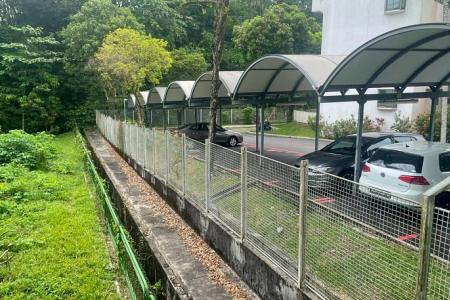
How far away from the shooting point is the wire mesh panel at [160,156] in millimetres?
10120

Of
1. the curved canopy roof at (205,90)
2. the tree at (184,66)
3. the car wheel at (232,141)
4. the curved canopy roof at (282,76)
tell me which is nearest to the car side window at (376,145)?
the curved canopy roof at (282,76)

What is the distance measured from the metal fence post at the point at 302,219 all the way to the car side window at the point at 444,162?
14.0 feet

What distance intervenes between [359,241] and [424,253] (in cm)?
85

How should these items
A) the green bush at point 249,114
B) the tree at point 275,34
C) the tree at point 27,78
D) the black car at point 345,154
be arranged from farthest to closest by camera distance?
1. the green bush at point 249,114
2. the tree at point 275,34
3. the tree at point 27,78
4. the black car at point 345,154

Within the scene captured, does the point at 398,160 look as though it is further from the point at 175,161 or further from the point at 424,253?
the point at 424,253

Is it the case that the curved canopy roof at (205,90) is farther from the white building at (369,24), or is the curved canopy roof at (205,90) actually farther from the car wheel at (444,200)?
the car wheel at (444,200)

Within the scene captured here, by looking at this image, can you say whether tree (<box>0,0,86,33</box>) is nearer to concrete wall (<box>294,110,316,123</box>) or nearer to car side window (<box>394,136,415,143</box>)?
concrete wall (<box>294,110,316,123</box>)

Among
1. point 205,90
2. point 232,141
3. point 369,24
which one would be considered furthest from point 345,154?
point 369,24

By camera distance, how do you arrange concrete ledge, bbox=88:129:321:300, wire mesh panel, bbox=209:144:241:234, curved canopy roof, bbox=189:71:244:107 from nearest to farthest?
concrete ledge, bbox=88:129:321:300, wire mesh panel, bbox=209:144:241:234, curved canopy roof, bbox=189:71:244:107

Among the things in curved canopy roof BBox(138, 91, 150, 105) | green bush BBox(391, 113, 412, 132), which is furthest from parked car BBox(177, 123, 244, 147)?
green bush BBox(391, 113, 412, 132)

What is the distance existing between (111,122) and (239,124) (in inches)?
761

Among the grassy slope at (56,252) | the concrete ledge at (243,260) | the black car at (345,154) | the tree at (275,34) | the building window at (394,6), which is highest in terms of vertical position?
the tree at (275,34)

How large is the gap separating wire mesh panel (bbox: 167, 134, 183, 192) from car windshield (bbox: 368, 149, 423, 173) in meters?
3.98

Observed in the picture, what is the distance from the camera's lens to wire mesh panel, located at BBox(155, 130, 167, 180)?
1012 cm
